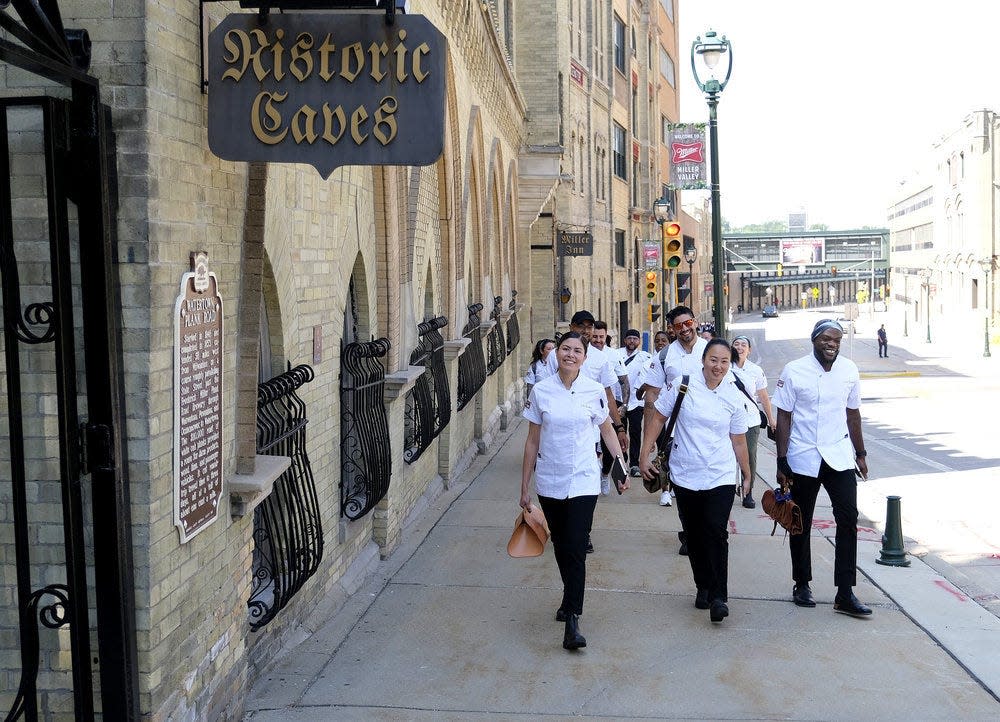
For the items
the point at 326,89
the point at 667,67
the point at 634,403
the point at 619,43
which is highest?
the point at 667,67

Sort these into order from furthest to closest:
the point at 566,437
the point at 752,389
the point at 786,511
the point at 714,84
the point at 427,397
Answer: the point at 714,84 → the point at 427,397 → the point at 752,389 → the point at 786,511 → the point at 566,437

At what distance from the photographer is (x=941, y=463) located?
1983cm

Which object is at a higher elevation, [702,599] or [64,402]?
[64,402]

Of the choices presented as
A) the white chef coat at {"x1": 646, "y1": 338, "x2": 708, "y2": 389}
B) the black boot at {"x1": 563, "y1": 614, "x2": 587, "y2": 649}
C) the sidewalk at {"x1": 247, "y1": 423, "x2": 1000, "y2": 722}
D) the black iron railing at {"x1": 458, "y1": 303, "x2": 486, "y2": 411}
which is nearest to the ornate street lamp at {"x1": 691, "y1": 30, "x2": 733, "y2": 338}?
the black iron railing at {"x1": 458, "y1": 303, "x2": 486, "y2": 411}

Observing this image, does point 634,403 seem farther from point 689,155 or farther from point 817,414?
point 689,155

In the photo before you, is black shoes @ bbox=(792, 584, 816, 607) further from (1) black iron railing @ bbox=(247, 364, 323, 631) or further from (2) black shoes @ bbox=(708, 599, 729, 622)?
(1) black iron railing @ bbox=(247, 364, 323, 631)

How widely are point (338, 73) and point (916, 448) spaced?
18935mm

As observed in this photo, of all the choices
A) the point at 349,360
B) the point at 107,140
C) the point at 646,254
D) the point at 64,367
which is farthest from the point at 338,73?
the point at 646,254

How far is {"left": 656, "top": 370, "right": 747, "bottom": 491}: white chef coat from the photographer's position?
7.96 meters

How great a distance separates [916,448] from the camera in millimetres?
22234

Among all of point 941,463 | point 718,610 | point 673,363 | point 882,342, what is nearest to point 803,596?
point 718,610

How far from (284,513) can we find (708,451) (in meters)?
2.71

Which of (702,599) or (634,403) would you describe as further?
(634,403)

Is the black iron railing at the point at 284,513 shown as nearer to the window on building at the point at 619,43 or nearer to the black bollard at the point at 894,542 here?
the black bollard at the point at 894,542
